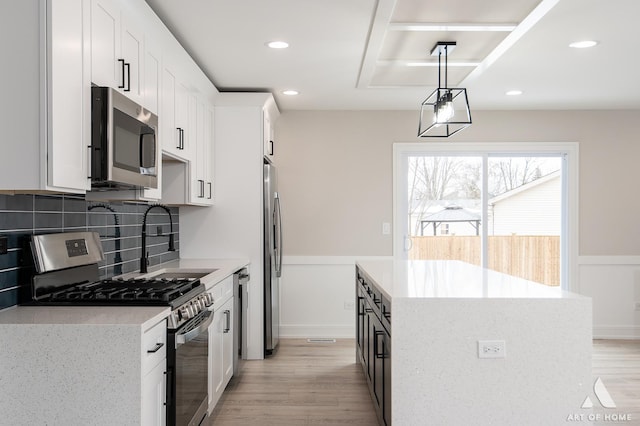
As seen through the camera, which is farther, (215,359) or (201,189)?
(201,189)

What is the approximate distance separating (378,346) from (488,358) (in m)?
0.67

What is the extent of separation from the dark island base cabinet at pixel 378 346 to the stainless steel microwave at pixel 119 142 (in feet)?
4.40

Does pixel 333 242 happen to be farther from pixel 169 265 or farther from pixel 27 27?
Answer: pixel 27 27

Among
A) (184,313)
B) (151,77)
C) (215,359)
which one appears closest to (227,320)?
(215,359)

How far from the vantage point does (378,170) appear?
5574mm

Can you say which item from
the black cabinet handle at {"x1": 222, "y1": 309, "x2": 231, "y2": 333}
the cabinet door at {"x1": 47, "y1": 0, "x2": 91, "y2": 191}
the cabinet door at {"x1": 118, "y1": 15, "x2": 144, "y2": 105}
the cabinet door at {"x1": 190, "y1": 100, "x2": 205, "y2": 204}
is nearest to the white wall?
the cabinet door at {"x1": 190, "y1": 100, "x2": 205, "y2": 204}

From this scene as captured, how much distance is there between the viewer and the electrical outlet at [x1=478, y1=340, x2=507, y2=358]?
2.32 meters

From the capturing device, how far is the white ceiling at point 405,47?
2.88 metres

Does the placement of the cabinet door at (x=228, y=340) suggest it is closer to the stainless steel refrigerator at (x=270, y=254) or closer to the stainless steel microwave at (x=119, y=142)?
the stainless steel refrigerator at (x=270, y=254)

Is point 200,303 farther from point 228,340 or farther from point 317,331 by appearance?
point 317,331

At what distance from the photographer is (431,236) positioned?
5.66 metres

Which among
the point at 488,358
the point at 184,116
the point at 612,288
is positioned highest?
the point at 184,116

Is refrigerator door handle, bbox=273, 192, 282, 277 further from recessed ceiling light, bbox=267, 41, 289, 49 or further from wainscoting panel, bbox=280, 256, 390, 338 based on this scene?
recessed ceiling light, bbox=267, 41, 289, 49

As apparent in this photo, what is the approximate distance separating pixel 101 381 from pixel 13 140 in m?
0.92
